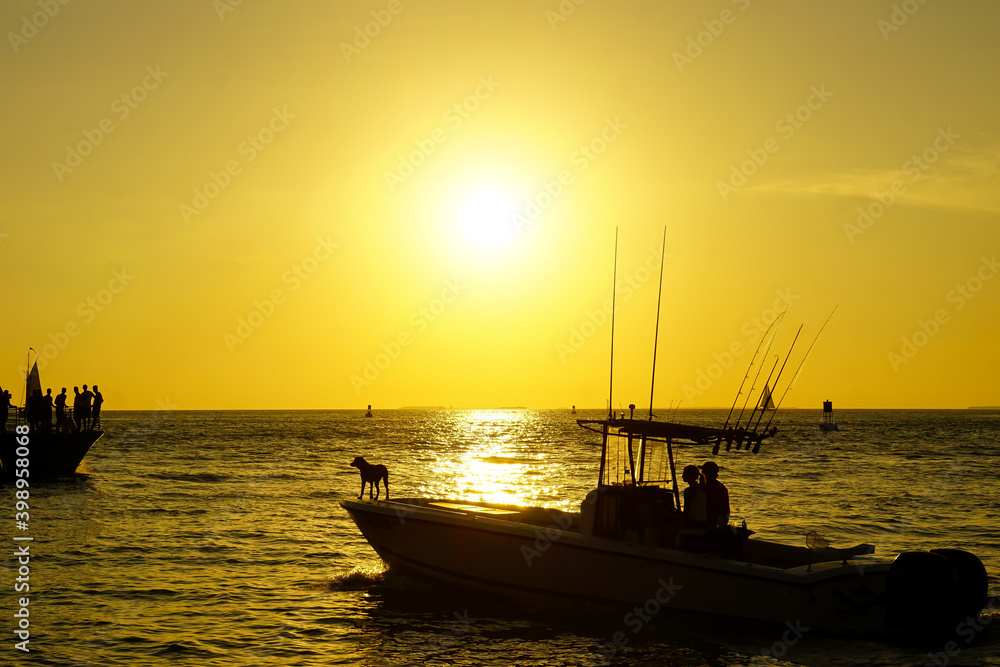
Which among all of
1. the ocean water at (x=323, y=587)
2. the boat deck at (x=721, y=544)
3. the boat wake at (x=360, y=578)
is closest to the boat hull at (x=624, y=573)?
the boat deck at (x=721, y=544)

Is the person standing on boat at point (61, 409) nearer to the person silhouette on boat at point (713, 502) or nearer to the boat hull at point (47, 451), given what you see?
the boat hull at point (47, 451)

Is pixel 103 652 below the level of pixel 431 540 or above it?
below

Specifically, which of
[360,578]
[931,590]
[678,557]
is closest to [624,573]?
[678,557]

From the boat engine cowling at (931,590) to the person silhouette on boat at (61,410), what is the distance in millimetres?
27490

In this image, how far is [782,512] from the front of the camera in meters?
25.4

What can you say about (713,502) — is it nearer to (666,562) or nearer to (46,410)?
(666,562)

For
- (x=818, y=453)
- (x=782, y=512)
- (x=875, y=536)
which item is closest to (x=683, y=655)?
(x=875, y=536)

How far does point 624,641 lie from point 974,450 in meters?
60.0

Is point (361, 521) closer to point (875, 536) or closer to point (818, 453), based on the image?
point (875, 536)

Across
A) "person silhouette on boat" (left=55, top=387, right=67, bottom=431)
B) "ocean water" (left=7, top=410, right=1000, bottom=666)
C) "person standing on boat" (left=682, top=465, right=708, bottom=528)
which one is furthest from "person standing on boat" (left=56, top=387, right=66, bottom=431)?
"person standing on boat" (left=682, top=465, right=708, bottom=528)

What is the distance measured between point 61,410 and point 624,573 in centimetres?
2548

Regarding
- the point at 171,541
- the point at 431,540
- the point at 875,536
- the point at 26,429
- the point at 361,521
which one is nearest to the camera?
the point at 431,540

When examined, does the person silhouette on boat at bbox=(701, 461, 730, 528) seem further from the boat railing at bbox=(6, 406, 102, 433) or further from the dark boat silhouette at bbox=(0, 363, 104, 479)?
the boat railing at bbox=(6, 406, 102, 433)

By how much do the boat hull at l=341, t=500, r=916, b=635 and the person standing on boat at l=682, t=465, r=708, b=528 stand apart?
49cm
